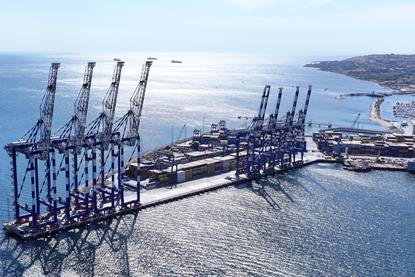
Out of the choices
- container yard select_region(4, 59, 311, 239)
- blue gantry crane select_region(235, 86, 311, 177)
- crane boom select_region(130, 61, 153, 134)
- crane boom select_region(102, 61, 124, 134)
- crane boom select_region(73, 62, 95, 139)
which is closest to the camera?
container yard select_region(4, 59, 311, 239)

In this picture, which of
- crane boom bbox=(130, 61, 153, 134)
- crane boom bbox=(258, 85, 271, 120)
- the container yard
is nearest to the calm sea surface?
the container yard

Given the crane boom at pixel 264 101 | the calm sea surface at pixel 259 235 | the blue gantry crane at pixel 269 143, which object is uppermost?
the crane boom at pixel 264 101

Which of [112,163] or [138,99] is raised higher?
[138,99]

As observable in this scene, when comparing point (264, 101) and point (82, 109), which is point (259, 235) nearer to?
point (82, 109)

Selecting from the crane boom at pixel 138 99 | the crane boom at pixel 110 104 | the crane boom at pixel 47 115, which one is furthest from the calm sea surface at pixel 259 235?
the crane boom at pixel 110 104

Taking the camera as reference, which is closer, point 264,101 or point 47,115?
point 47,115

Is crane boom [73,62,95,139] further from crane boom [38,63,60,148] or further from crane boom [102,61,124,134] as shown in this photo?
crane boom [38,63,60,148]

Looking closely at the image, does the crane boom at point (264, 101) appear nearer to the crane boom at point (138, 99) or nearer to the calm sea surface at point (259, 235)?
the calm sea surface at point (259, 235)

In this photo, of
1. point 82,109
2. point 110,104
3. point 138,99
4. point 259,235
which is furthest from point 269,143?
point 82,109

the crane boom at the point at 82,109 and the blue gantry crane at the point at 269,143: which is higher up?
the crane boom at the point at 82,109

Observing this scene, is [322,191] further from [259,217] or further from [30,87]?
[30,87]

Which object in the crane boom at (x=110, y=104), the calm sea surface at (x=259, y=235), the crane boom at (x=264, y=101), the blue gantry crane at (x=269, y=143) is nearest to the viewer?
the calm sea surface at (x=259, y=235)

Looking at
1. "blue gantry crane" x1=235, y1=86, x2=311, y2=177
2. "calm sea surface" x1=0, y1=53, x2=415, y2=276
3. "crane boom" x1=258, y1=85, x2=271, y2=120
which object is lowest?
"calm sea surface" x1=0, y1=53, x2=415, y2=276
